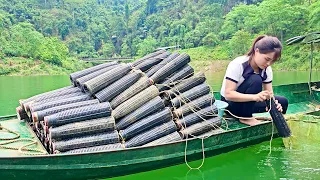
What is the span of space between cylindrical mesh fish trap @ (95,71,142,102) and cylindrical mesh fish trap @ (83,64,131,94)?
6cm

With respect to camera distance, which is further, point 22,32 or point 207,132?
point 22,32

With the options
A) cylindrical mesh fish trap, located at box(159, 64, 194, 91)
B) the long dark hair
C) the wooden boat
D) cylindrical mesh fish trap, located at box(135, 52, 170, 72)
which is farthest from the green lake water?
cylindrical mesh fish trap, located at box(135, 52, 170, 72)

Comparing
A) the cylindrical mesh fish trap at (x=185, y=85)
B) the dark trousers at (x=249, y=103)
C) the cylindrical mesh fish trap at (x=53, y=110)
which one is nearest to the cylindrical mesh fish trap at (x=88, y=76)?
the cylindrical mesh fish trap at (x=53, y=110)

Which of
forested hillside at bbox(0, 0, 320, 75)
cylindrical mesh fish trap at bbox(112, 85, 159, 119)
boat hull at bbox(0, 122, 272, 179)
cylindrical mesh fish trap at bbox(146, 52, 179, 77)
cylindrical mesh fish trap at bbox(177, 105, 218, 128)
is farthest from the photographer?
forested hillside at bbox(0, 0, 320, 75)

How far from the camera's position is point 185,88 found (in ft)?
20.8

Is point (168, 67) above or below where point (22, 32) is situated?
above

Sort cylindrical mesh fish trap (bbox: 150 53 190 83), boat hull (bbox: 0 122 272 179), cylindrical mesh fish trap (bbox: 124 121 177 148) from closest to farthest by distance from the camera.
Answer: boat hull (bbox: 0 122 272 179), cylindrical mesh fish trap (bbox: 124 121 177 148), cylindrical mesh fish trap (bbox: 150 53 190 83)

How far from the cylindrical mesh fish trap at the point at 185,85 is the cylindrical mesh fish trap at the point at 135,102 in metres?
0.34

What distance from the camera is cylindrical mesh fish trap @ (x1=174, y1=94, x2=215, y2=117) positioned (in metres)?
6.06

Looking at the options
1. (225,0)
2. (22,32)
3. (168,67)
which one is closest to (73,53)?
(22,32)

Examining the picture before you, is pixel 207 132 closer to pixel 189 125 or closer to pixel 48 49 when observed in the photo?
pixel 189 125

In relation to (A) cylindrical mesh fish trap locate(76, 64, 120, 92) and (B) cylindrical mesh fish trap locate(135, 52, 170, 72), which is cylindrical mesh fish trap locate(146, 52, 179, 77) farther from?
(A) cylindrical mesh fish trap locate(76, 64, 120, 92)

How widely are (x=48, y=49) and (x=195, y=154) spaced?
60.1 meters

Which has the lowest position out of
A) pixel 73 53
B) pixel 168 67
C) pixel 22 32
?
pixel 73 53
